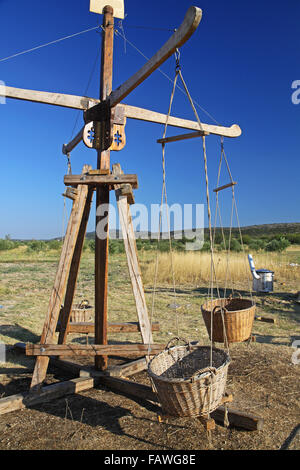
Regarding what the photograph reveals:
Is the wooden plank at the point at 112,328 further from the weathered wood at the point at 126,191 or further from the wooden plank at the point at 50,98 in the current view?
the wooden plank at the point at 50,98

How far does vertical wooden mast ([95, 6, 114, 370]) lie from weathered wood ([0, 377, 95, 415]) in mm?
461

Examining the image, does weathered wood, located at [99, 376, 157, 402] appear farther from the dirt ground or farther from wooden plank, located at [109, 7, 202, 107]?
wooden plank, located at [109, 7, 202, 107]

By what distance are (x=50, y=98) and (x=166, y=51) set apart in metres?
1.53

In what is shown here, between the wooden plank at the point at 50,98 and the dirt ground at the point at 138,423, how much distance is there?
3019mm

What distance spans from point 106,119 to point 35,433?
3.04 m

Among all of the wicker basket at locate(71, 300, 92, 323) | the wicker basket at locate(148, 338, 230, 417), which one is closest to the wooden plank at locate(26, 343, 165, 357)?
the wicker basket at locate(148, 338, 230, 417)

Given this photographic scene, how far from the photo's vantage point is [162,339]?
5547 millimetres

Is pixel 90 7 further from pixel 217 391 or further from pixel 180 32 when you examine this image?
pixel 217 391

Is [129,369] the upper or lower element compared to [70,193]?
lower

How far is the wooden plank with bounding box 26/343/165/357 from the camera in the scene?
338 centimetres

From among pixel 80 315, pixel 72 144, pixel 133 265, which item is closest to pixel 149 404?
pixel 133 265

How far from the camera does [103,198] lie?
382cm

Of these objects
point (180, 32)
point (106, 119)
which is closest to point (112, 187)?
point (106, 119)

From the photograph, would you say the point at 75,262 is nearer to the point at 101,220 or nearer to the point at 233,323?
the point at 101,220
